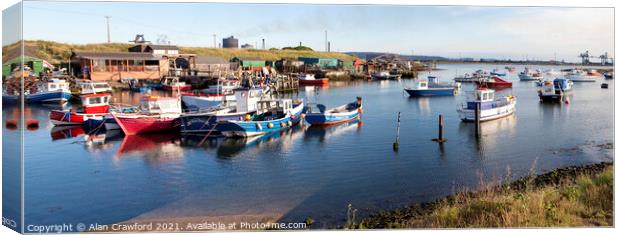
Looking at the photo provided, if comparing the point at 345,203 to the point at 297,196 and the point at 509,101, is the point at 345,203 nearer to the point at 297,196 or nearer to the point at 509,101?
the point at 297,196

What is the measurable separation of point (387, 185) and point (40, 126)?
15.2 metres

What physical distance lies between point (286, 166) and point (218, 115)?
19.5 ft


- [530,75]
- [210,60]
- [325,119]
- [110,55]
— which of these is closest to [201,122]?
[325,119]

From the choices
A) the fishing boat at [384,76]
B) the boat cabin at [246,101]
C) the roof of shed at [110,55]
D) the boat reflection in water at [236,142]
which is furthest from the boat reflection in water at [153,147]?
the fishing boat at [384,76]

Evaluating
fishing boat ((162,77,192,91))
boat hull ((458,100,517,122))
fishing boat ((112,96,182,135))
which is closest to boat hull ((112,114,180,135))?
fishing boat ((112,96,182,135))

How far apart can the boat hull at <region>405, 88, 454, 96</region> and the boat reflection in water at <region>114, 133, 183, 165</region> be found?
Answer: 18830 millimetres

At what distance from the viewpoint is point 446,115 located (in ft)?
77.9

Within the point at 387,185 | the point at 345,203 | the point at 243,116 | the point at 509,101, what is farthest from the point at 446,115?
the point at 345,203

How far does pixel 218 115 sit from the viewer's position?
18688 mm

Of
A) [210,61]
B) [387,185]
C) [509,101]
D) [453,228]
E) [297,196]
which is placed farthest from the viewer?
[210,61]

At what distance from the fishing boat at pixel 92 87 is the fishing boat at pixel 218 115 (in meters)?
12.7

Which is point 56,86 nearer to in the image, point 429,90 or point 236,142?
point 236,142

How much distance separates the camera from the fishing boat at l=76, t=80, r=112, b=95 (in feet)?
101

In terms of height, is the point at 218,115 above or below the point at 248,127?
above
